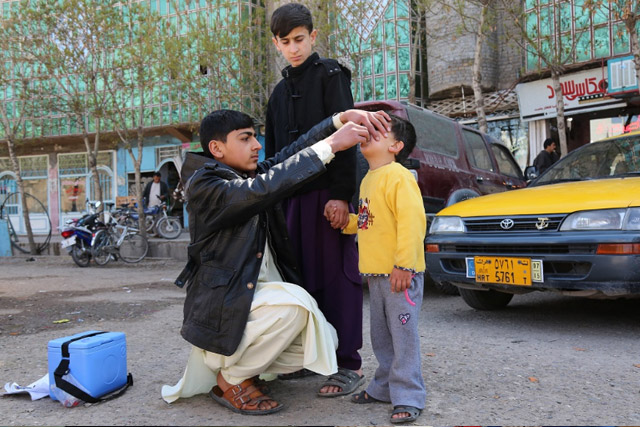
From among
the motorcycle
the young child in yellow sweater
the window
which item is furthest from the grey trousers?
the motorcycle

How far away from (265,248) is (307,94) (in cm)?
89

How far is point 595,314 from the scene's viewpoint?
16.1 ft

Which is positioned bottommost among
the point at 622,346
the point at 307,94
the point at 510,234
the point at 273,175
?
the point at 622,346

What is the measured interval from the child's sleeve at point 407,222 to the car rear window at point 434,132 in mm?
3638

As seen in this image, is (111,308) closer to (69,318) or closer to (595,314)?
(69,318)

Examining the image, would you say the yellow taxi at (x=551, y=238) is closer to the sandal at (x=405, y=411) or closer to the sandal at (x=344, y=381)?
the sandal at (x=344, y=381)

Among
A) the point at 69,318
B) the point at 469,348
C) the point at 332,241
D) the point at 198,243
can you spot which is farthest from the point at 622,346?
the point at 69,318

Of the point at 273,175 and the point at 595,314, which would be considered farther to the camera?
the point at 595,314

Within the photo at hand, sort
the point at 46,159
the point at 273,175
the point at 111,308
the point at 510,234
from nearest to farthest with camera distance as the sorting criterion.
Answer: the point at 273,175 < the point at 510,234 < the point at 111,308 < the point at 46,159

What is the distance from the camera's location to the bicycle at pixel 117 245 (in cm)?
1168

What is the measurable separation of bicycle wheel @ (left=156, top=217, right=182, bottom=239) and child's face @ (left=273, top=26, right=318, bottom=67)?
1329 centimetres

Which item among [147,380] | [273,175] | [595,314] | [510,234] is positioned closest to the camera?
[273,175]

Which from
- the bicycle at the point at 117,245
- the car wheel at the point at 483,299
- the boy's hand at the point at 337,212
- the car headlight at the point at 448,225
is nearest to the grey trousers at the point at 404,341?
the boy's hand at the point at 337,212

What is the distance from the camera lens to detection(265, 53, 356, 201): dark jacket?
9.64ft
